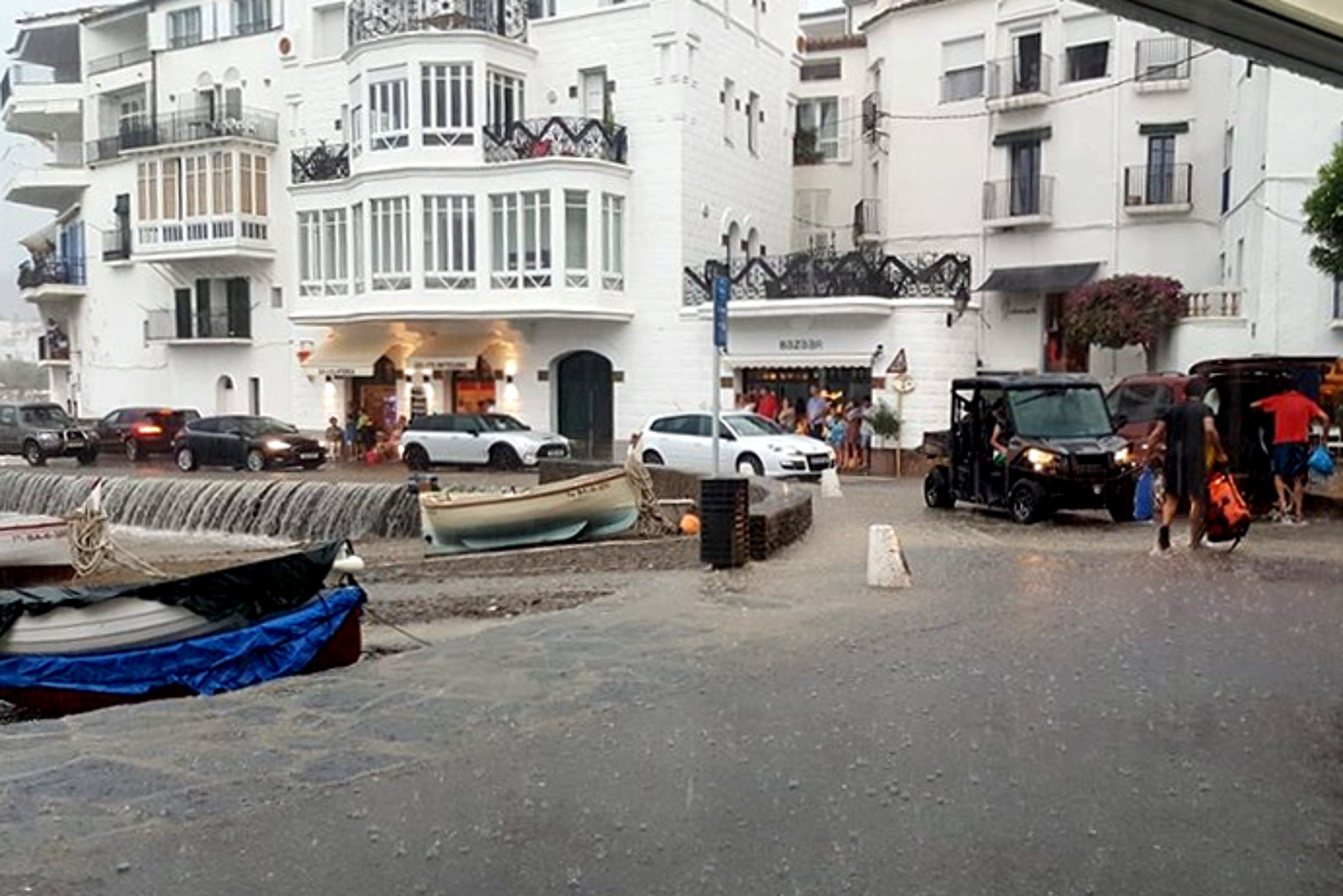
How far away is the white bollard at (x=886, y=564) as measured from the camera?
38.0 feet

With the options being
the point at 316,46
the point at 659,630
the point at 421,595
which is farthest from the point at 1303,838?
the point at 316,46

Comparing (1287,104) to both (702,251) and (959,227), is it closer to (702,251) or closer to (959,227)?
(959,227)

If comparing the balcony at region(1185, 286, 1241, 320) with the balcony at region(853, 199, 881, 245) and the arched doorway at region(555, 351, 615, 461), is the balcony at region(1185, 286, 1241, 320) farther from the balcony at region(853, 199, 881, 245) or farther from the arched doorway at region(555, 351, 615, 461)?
the arched doorway at region(555, 351, 615, 461)

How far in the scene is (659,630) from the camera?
9.77 m

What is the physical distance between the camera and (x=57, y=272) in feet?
156

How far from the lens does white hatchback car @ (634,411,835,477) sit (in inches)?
961

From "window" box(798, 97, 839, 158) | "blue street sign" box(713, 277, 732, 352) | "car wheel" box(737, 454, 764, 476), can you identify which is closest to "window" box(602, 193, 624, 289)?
"car wheel" box(737, 454, 764, 476)

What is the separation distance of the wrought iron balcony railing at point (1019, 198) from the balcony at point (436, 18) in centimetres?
1422

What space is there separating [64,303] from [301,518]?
3112cm

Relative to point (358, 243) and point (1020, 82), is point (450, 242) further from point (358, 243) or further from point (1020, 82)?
point (1020, 82)

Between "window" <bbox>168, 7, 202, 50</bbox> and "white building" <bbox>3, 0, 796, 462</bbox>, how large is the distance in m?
0.08

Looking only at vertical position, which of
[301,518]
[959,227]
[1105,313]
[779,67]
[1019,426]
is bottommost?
[301,518]

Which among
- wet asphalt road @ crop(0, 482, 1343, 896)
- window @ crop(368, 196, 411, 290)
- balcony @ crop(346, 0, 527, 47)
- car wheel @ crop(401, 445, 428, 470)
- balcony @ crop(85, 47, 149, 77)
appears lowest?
car wheel @ crop(401, 445, 428, 470)

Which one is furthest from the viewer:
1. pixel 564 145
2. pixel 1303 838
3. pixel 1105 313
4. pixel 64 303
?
pixel 64 303
